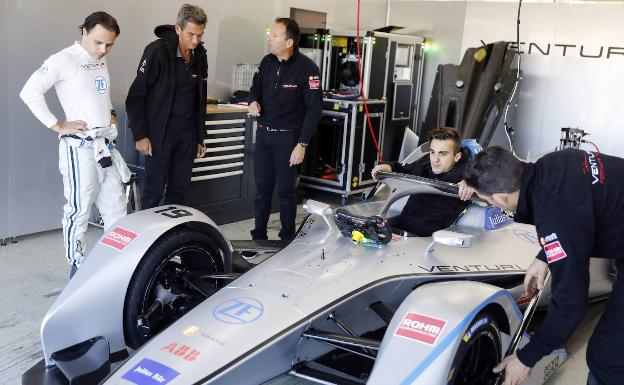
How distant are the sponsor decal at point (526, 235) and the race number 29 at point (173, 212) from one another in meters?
1.88

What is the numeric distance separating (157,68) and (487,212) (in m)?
2.44

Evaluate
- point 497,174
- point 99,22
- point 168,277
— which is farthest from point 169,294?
point 497,174

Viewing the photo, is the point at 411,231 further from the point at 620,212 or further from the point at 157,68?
the point at 157,68

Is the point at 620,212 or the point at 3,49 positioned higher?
the point at 3,49

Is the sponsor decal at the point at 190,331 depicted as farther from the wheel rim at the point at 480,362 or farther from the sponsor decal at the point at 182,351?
the wheel rim at the point at 480,362

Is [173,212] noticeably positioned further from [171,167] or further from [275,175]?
[275,175]

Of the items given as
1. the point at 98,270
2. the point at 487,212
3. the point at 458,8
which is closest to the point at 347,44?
the point at 458,8

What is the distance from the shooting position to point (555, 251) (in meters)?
2.06

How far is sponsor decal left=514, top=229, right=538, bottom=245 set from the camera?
3828 mm

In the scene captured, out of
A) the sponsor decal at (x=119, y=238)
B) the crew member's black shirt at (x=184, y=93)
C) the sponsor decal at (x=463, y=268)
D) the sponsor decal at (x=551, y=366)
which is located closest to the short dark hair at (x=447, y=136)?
the sponsor decal at (x=463, y=268)

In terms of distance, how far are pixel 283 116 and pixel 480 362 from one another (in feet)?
9.80

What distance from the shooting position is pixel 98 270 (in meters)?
3.04

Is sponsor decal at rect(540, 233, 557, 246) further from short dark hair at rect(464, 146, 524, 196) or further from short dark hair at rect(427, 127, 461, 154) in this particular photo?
short dark hair at rect(427, 127, 461, 154)

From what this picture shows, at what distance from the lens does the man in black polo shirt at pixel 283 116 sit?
203 inches
